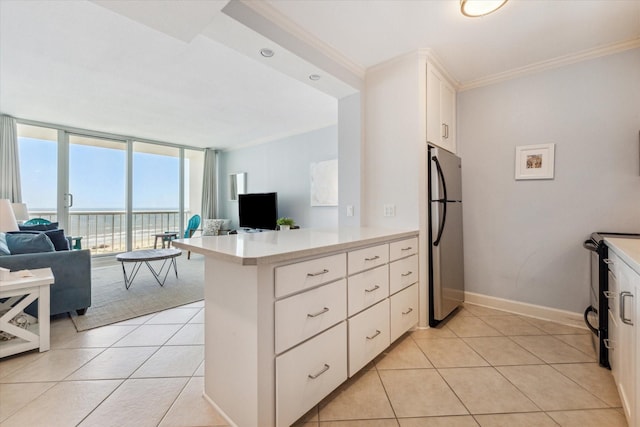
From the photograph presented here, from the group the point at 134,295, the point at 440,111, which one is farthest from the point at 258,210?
the point at 440,111

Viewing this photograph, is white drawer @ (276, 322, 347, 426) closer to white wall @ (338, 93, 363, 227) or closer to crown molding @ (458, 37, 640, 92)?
white wall @ (338, 93, 363, 227)

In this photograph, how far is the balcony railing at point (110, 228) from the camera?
17.5ft

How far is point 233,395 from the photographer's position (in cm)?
128

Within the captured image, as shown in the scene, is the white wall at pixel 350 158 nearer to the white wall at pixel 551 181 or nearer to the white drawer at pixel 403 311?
the white drawer at pixel 403 311

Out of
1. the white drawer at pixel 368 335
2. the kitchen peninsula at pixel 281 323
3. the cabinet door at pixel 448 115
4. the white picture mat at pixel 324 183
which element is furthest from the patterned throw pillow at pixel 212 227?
the white drawer at pixel 368 335

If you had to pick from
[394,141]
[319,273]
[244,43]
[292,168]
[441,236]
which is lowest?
[319,273]

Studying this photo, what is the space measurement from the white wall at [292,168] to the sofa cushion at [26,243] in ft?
11.3

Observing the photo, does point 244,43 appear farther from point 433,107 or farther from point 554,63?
point 554,63

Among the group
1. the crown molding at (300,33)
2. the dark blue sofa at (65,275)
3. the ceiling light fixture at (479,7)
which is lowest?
the dark blue sofa at (65,275)

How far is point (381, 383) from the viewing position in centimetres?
164

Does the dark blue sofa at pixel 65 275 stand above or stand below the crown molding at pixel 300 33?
below

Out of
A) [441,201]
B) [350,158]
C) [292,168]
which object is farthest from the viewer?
[292,168]

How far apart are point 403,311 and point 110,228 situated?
20.2 feet

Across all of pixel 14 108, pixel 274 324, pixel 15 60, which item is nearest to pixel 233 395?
pixel 274 324
